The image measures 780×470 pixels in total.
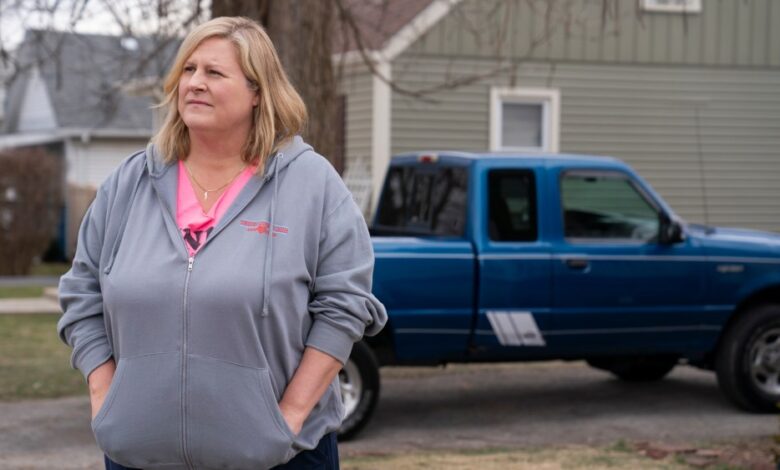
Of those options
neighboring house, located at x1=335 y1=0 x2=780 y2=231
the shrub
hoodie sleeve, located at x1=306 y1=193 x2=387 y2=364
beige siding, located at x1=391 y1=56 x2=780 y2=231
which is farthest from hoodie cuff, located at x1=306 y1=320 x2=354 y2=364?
the shrub

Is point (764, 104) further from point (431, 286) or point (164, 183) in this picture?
point (164, 183)

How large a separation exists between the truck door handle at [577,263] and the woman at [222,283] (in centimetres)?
540

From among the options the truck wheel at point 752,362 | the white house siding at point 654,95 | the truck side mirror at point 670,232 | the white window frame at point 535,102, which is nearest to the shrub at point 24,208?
the white house siding at point 654,95

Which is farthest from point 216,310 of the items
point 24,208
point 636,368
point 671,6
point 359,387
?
point 24,208

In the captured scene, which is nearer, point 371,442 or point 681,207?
point 371,442

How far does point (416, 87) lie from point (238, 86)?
1259cm

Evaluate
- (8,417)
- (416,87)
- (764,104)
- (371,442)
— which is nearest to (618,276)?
(371,442)

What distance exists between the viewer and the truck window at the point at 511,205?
8.41 m

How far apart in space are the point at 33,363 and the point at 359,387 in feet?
14.8


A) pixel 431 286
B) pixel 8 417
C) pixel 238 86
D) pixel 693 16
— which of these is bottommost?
pixel 8 417

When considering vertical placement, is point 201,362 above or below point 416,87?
below

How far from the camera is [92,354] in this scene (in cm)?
296

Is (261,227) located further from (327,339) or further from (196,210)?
(327,339)

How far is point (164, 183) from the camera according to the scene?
9.95 feet
